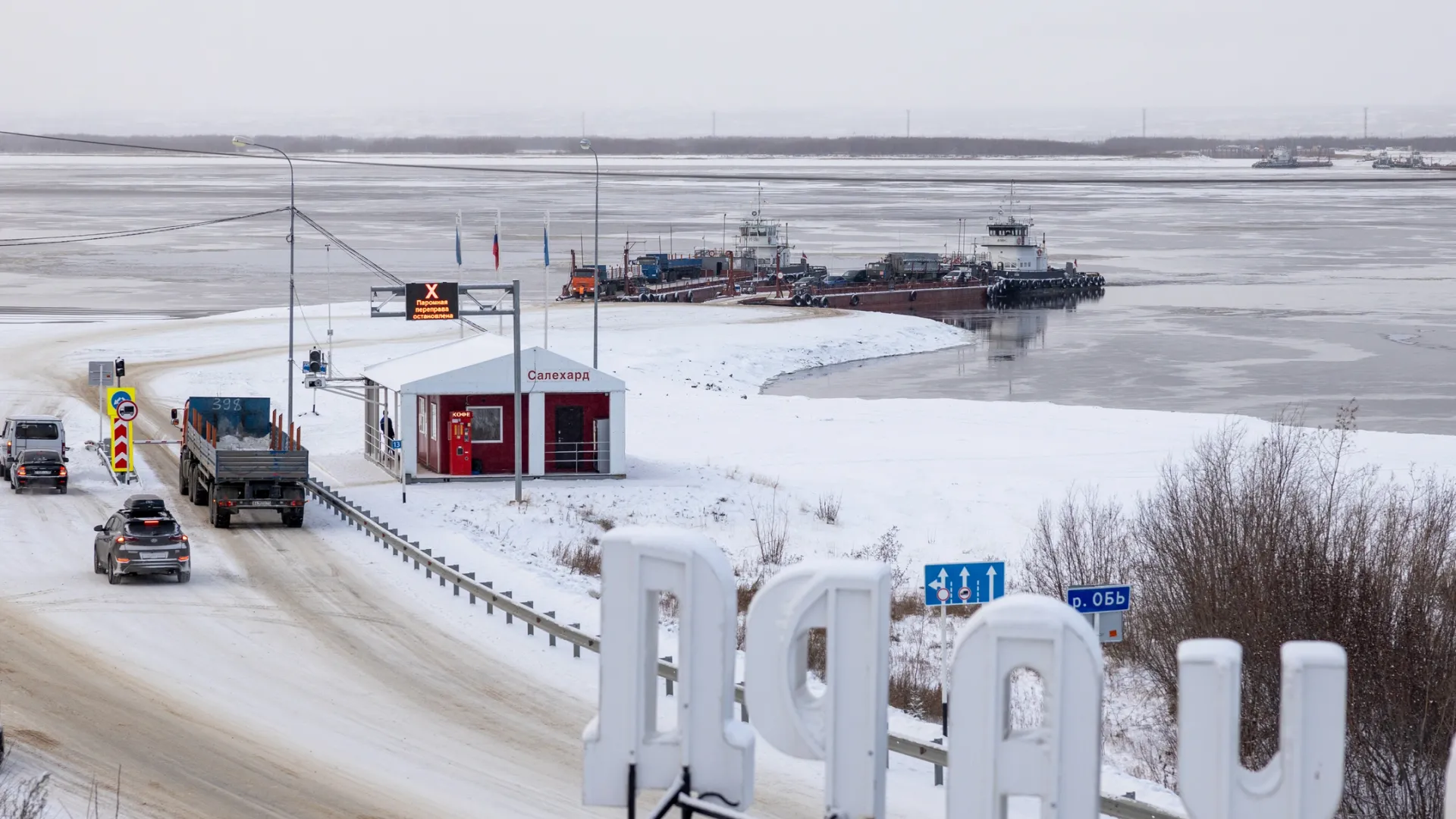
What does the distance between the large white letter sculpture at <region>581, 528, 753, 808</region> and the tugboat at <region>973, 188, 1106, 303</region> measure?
98.5 m

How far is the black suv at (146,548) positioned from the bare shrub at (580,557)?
20.1 ft

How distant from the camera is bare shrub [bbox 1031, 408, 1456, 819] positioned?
15875mm

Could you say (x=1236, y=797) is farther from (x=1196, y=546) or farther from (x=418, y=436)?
(x=418, y=436)

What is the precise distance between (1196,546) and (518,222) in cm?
13717

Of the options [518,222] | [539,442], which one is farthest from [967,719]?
[518,222]

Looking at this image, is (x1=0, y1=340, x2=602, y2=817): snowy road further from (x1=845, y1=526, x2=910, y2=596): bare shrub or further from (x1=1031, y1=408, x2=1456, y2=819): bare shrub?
(x1=845, y1=526, x2=910, y2=596): bare shrub

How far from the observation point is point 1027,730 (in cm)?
790

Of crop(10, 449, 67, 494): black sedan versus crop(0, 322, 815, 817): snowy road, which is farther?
crop(10, 449, 67, 494): black sedan

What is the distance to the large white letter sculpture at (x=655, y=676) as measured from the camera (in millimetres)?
8484

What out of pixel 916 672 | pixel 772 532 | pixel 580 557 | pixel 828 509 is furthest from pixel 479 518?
pixel 916 672

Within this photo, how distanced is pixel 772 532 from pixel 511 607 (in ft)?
32.1

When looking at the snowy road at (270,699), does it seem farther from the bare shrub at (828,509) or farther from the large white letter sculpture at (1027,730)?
the bare shrub at (828,509)

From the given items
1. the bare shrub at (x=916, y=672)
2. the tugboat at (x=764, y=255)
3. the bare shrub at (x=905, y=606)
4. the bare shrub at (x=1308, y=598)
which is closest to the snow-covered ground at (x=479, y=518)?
the bare shrub at (x=916, y=672)

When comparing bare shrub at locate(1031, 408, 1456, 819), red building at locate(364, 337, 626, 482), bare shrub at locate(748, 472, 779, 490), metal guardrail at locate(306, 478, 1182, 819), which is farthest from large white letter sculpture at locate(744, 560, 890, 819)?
bare shrub at locate(748, 472, 779, 490)
